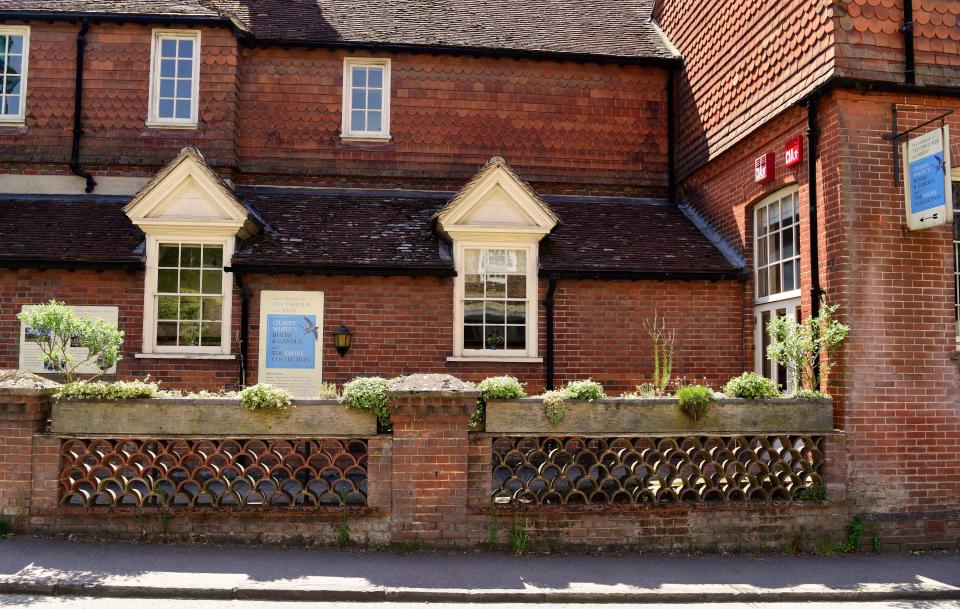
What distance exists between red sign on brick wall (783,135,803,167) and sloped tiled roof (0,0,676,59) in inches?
190

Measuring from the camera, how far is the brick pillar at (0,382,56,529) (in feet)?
22.5

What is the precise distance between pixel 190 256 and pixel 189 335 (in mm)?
1182

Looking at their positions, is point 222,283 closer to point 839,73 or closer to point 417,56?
point 417,56

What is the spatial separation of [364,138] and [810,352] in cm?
814

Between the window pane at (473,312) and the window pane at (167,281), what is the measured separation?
434cm

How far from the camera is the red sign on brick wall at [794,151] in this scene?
340 inches

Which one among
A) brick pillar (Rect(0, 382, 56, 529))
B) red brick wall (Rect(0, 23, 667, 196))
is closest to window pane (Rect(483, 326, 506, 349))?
red brick wall (Rect(0, 23, 667, 196))

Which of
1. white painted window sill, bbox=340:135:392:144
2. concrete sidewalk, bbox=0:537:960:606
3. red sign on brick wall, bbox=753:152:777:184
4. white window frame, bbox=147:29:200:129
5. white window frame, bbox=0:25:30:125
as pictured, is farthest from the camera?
white painted window sill, bbox=340:135:392:144

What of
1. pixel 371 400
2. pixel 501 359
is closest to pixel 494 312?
pixel 501 359

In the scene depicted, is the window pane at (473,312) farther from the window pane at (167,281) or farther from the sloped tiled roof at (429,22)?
the sloped tiled roof at (429,22)

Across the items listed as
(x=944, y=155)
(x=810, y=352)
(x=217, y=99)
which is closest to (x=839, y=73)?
(x=944, y=155)

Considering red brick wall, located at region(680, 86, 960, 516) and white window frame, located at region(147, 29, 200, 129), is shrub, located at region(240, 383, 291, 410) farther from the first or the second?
white window frame, located at region(147, 29, 200, 129)

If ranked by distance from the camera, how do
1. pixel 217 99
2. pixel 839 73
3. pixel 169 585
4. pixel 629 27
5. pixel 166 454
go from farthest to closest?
pixel 629 27
pixel 217 99
pixel 839 73
pixel 166 454
pixel 169 585

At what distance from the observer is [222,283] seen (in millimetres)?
10469
